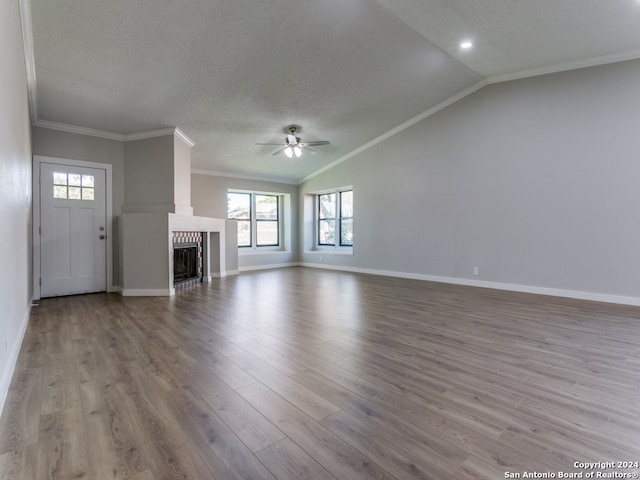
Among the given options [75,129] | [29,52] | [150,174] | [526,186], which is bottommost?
[526,186]

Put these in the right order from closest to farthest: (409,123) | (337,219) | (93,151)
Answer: (93,151), (409,123), (337,219)

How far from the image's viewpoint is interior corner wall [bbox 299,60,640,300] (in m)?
4.29

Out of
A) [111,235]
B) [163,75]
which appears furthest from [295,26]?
[111,235]

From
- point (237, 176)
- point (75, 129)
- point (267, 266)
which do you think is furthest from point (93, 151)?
point (267, 266)

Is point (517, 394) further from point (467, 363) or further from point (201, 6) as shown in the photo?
point (201, 6)

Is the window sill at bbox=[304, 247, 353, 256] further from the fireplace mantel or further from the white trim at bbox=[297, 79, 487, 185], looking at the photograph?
the fireplace mantel

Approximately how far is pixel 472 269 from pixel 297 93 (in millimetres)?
4194

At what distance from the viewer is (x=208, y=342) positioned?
2854 mm

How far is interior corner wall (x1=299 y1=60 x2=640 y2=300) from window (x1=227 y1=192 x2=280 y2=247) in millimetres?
3593

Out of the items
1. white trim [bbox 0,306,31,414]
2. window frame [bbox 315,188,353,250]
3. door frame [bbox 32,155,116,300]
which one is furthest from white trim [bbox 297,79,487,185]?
white trim [bbox 0,306,31,414]

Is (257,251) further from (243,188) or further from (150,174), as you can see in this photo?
(150,174)

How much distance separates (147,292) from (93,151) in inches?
99.8

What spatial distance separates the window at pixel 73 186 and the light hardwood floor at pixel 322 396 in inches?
91.3

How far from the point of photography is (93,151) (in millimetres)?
5312
